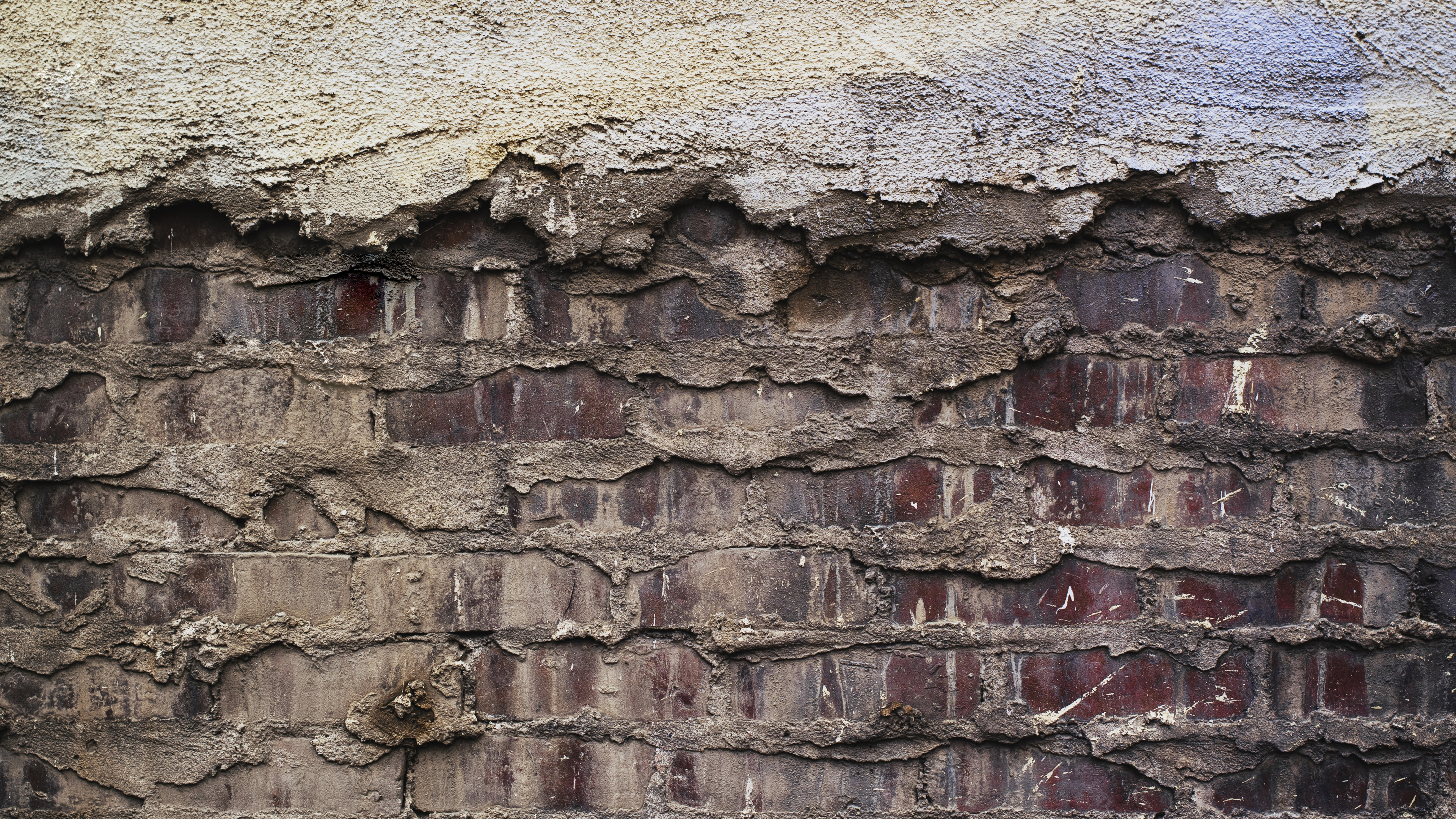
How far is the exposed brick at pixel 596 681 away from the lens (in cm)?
105

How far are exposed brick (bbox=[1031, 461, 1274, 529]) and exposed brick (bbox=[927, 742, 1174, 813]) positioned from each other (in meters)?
0.32

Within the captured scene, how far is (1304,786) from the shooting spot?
1.02m

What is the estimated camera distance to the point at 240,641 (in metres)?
1.05

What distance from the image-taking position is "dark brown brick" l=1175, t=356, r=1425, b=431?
1013mm

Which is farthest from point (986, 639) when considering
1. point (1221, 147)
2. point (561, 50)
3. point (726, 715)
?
point (561, 50)

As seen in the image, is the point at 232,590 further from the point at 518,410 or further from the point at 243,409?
the point at 518,410

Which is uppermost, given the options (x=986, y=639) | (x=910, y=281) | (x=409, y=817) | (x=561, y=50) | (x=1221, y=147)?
(x=561, y=50)

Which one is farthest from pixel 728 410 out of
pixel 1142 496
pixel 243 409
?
pixel 243 409

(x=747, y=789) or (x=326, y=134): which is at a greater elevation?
(x=326, y=134)

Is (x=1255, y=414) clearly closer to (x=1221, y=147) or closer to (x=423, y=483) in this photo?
(x=1221, y=147)

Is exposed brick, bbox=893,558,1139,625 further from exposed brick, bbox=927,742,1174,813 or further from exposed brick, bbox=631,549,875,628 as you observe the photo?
exposed brick, bbox=927,742,1174,813

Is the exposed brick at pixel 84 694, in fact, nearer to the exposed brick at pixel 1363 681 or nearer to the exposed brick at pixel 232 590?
the exposed brick at pixel 232 590

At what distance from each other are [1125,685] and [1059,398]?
0.39 metres

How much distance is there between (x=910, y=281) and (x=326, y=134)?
79 cm
